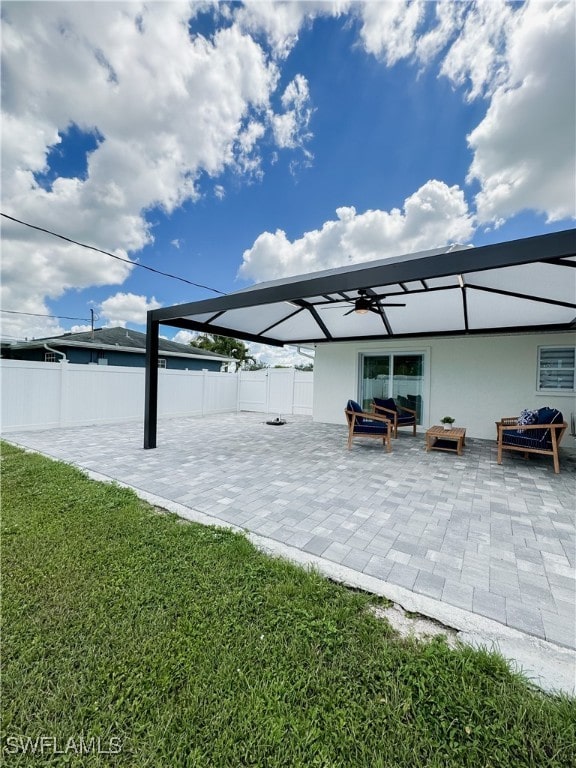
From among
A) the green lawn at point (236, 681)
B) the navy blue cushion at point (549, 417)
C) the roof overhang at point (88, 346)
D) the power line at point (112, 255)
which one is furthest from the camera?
the roof overhang at point (88, 346)

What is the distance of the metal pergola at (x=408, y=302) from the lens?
299cm

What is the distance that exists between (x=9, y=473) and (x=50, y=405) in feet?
12.9

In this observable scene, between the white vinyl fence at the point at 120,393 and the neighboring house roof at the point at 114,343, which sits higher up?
the neighboring house roof at the point at 114,343

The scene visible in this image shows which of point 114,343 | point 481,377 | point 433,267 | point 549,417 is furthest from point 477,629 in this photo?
point 114,343

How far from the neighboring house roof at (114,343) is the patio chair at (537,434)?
46.3 ft

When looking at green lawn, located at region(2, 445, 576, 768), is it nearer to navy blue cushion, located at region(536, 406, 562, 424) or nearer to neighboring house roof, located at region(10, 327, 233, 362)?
navy blue cushion, located at region(536, 406, 562, 424)

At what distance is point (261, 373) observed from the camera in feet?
41.3

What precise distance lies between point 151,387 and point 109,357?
986 centimetres

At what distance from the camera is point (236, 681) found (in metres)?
1.45

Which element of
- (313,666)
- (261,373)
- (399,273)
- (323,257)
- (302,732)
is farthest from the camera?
(261,373)

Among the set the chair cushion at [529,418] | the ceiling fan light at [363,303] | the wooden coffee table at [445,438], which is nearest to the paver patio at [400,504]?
the wooden coffee table at [445,438]

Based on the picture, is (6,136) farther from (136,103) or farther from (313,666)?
(313,666)

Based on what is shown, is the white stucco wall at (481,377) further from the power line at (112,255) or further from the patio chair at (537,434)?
the power line at (112,255)

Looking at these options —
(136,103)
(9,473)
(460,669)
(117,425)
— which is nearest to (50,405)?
(117,425)
